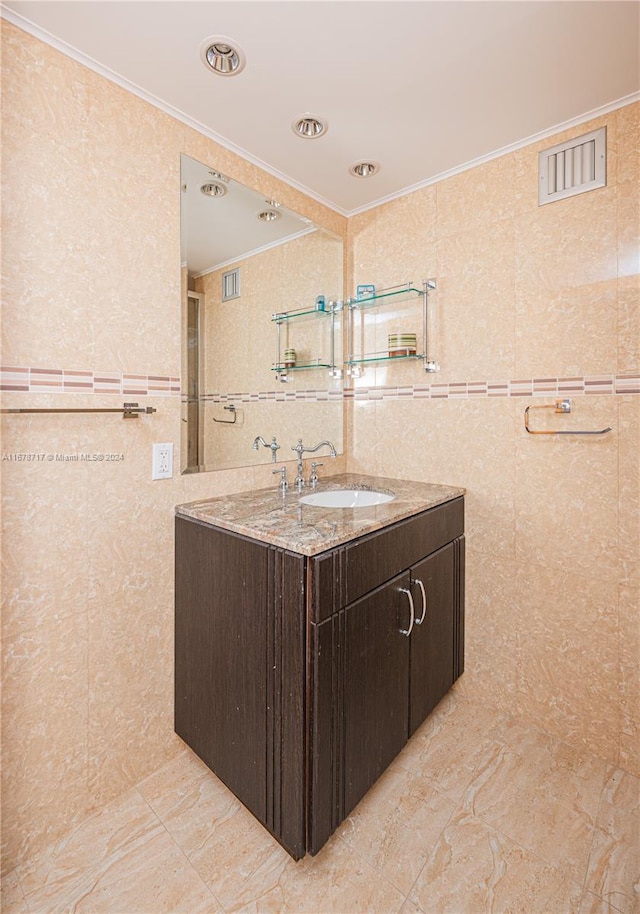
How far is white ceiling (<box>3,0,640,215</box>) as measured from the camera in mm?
1208

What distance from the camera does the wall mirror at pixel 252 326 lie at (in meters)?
1.66

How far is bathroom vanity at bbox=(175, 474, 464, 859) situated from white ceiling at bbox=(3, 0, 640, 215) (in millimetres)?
1426

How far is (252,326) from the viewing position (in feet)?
6.31

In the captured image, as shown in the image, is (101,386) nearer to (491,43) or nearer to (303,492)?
(303,492)

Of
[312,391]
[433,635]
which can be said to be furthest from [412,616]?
[312,391]

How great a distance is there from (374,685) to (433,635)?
1.46 feet

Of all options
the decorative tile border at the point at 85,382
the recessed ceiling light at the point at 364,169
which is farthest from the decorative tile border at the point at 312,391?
the recessed ceiling light at the point at 364,169

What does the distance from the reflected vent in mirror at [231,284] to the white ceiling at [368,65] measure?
1.59 feet

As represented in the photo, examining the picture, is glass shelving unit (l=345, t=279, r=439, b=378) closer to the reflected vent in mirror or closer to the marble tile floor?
the reflected vent in mirror

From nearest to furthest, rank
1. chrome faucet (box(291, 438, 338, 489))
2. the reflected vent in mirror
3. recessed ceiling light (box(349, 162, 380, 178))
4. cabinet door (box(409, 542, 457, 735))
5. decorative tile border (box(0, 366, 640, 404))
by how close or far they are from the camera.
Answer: decorative tile border (box(0, 366, 640, 404))
cabinet door (box(409, 542, 457, 735))
the reflected vent in mirror
recessed ceiling light (box(349, 162, 380, 178))
chrome faucet (box(291, 438, 338, 489))

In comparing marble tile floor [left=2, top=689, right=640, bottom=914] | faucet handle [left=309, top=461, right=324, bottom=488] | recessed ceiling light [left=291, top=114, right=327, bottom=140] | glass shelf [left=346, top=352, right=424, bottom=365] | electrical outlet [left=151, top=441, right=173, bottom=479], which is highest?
recessed ceiling light [left=291, top=114, right=327, bottom=140]

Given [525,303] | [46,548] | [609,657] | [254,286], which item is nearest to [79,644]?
[46,548]

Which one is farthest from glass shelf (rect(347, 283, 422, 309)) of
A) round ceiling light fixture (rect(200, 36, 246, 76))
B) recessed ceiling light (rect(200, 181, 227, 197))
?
round ceiling light fixture (rect(200, 36, 246, 76))

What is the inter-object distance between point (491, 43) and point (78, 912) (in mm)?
2693
